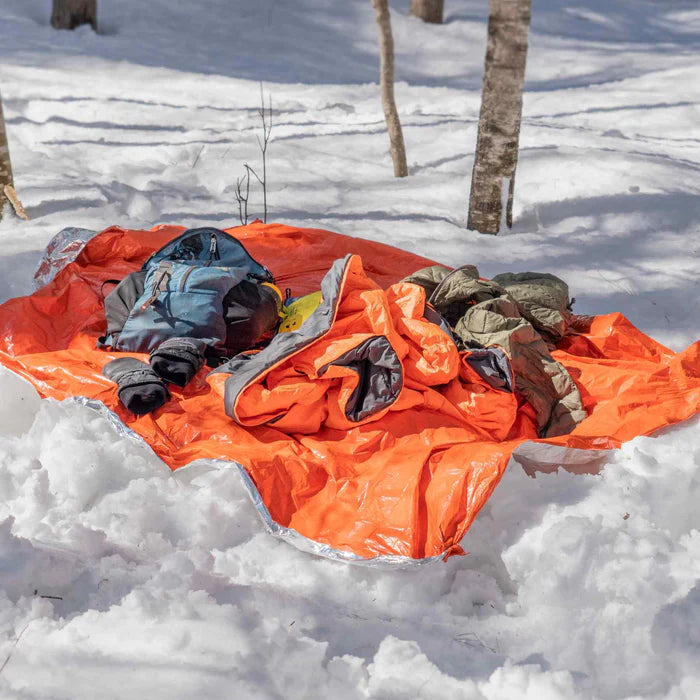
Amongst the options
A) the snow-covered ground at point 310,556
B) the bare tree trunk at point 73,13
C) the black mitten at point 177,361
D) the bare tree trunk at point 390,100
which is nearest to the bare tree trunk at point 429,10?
the snow-covered ground at point 310,556

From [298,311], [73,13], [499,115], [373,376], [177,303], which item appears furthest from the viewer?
[73,13]

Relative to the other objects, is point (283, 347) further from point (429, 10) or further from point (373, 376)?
point (429, 10)

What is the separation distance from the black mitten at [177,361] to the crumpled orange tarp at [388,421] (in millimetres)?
63

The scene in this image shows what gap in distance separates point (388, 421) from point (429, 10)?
10485 millimetres

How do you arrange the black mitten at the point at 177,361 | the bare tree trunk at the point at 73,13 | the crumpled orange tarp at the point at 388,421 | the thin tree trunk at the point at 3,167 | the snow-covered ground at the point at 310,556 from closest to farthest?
the snow-covered ground at the point at 310,556, the crumpled orange tarp at the point at 388,421, the black mitten at the point at 177,361, the thin tree trunk at the point at 3,167, the bare tree trunk at the point at 73,13

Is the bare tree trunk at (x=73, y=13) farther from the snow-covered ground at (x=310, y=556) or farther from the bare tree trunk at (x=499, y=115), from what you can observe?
the bare tree trunk at (x=499, y=115)

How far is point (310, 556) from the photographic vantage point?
7.01ft

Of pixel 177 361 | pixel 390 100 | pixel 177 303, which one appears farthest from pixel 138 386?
pixel 390 100

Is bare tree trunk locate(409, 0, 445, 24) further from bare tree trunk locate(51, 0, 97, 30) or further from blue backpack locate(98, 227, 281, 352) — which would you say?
blue backpack locate(98, 227, 281, 352)

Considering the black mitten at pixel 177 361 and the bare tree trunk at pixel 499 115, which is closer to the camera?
the black mitten at pixel 177 361

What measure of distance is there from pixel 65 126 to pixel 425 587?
605cm

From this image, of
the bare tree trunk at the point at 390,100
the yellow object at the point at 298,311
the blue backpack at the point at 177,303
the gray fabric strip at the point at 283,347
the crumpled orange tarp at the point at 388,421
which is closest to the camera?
the crumpled orange tarp at the point at 388,421

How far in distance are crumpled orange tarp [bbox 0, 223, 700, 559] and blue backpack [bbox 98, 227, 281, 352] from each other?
0.48 feet

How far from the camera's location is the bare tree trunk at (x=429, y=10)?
37.6ft
